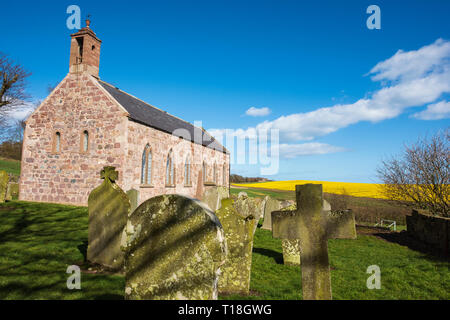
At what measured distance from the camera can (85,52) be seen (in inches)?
697

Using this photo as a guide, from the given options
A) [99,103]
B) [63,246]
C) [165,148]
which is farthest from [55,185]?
[63,246]

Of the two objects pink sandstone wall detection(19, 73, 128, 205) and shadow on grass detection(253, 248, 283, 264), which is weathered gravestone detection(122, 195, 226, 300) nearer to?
shadow on grass detection(253, 248, 283, 264)

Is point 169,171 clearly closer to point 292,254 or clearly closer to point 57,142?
point 57,142

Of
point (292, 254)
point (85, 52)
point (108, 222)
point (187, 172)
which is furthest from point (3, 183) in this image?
point (292, 254)

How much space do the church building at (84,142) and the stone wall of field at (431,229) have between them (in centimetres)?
1136

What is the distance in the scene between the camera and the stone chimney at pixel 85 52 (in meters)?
17.6

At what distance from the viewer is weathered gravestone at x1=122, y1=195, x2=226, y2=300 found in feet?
10.1

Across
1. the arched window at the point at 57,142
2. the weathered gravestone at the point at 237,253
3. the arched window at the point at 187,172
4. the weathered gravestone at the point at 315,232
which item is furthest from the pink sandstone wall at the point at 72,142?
the weathered gravestone at the point at 315,232

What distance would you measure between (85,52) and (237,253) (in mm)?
17883

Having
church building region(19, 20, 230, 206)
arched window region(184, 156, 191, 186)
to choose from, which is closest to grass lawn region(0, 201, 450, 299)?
church building region(19, 20, 230, 206)

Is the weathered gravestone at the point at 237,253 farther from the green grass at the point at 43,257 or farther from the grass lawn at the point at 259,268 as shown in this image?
the green grass at the point at 43,257

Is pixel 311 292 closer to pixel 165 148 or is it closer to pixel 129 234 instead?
pixel 129 234

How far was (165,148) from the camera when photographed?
2023 centimetres

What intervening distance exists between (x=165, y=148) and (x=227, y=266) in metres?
15.8
